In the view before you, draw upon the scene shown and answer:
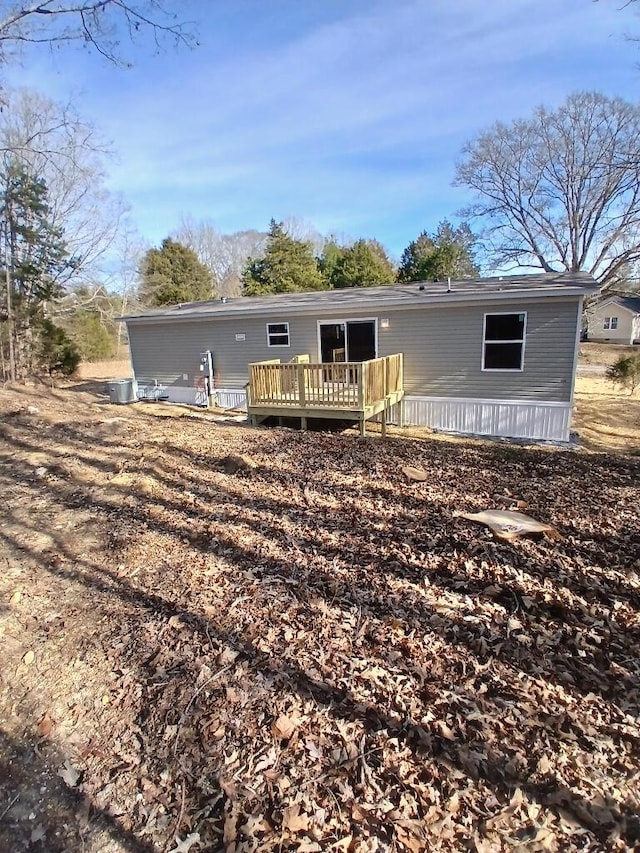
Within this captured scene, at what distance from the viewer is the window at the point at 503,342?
9.77 meters

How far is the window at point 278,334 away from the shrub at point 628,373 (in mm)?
12101

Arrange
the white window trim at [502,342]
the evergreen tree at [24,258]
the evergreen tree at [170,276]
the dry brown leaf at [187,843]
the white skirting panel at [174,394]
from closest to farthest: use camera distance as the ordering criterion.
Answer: the dry brown leaf at [187,843] < the white window trim at [502,342] < the white skirting panel at [174,394] < the evergreen tree at [24,258] < the evergreen tree at [170,276]

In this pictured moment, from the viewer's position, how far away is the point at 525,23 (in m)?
9.46

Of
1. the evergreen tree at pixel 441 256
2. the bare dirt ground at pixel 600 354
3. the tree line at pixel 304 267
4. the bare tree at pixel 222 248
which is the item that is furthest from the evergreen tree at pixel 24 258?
the bare dirt ground at pixel 600 354

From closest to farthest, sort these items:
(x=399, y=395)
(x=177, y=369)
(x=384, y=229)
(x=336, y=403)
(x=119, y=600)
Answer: (x=119, y=600) → (x=336, y=403) → (x=399, y=395) → (x=177, y=369) → (x=384, y=229)

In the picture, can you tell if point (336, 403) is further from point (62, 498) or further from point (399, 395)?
point (62, 498)

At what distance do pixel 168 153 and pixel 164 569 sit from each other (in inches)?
682

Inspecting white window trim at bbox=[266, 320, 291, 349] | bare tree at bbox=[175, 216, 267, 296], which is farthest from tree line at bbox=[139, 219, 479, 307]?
white window trim at bbox=[266, 320, 291, 349]

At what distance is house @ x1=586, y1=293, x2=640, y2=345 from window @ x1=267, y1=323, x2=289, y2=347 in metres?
35.5

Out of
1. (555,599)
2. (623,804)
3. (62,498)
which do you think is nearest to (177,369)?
(62,498)

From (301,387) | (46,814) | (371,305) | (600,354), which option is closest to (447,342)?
(371,305)

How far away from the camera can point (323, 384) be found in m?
9.45

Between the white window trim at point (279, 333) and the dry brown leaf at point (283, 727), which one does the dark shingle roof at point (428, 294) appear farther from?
the dry brown leaf at point (283, 727)

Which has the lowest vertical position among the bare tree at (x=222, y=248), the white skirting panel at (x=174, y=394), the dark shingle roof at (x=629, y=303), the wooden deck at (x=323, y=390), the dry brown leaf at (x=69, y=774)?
the white skirting panel at (x=174, y=394)
